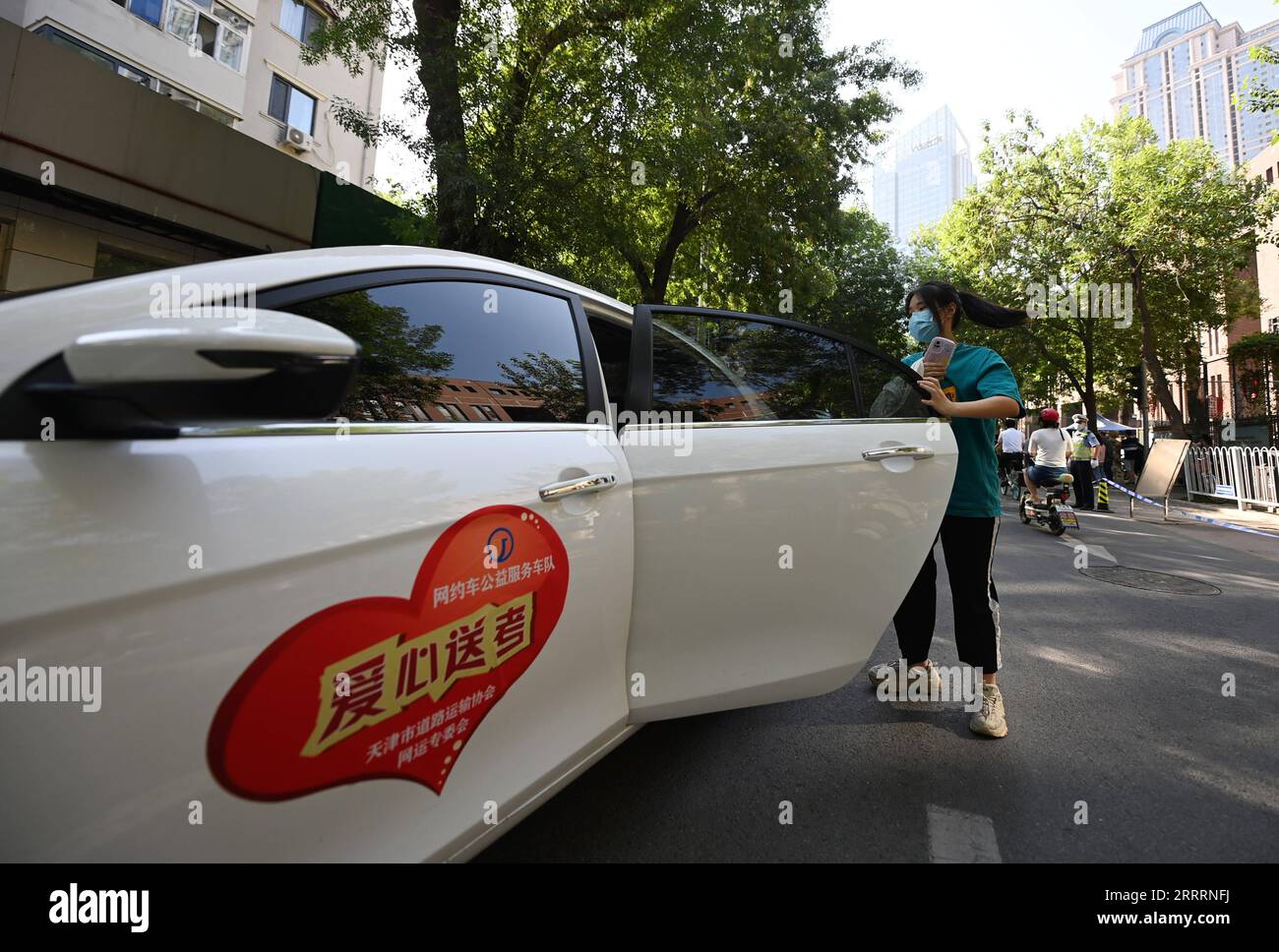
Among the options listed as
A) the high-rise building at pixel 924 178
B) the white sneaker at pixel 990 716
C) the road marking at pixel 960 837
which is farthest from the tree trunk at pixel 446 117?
the high-rise building at pixel 924 178

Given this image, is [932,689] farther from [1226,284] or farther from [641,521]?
[1226,284]

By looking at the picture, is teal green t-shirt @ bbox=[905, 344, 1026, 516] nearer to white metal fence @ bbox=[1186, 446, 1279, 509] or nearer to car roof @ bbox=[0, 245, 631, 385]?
car roof @ bbox=[0, 245, 631, 385]

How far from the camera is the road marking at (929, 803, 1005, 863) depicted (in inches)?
70.6

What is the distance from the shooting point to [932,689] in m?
2.91

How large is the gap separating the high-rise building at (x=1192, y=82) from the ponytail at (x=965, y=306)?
104 metres

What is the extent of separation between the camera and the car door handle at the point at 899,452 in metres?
2.09

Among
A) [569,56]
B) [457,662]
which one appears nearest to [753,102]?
[569,56]

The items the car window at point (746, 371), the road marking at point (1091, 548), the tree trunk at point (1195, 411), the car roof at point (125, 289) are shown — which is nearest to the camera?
the car roof at point (125, 289)

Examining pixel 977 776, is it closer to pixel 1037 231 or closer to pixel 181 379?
pixel 181 379

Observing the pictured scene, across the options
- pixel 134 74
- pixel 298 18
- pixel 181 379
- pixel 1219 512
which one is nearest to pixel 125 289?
pixel 181 379

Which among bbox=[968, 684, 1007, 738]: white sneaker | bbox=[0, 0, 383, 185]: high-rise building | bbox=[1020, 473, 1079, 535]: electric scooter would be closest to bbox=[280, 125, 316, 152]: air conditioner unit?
bbox=[0, 0, 383, 185]: high-rise building

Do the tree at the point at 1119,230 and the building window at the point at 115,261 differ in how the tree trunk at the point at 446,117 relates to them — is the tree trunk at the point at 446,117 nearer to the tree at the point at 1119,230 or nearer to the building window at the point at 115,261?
the building window at the point at 115,261

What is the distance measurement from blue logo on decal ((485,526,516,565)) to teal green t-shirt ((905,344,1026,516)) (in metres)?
1.95

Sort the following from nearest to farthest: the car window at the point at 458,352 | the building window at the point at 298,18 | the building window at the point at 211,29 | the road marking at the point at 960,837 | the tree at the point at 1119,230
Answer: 1. the car window at the point at 458,352
2. the road marking at the point at 960,837
3. the building window at the point at 211,29
4. the building window at the point at 298,18
5. the tree at the point at 1119,230
